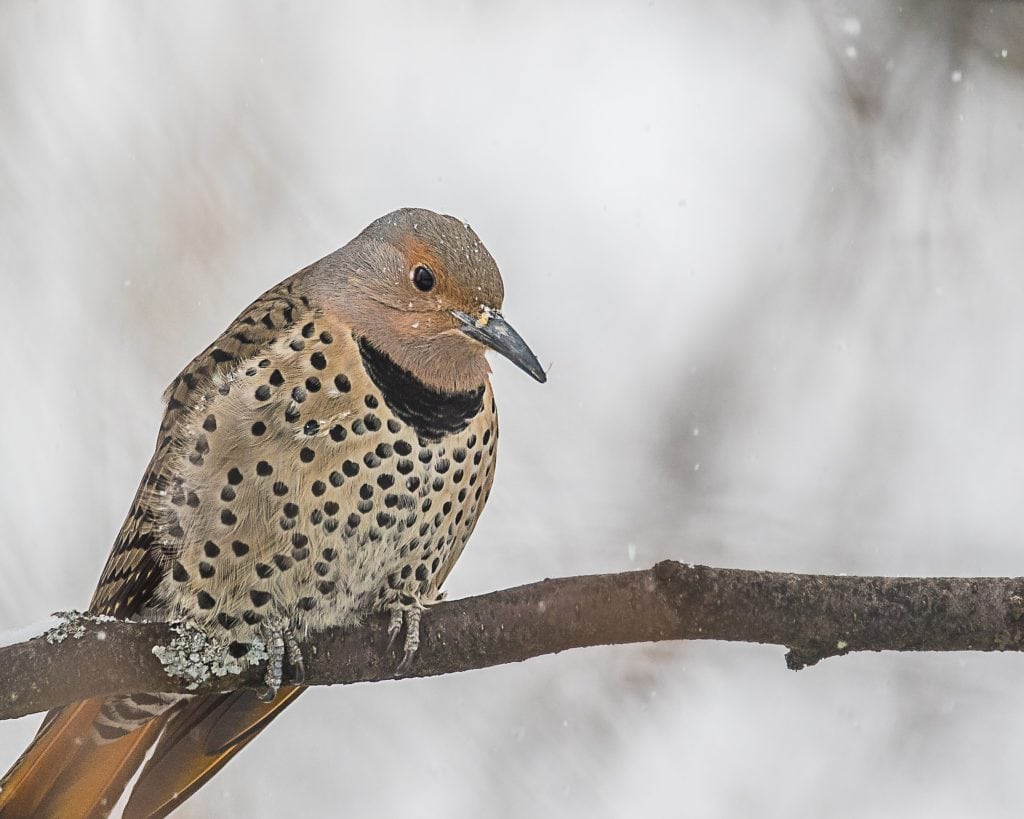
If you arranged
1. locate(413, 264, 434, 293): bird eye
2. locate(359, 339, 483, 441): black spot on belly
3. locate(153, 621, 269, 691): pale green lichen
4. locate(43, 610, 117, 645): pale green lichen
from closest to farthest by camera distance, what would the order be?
locate(43, 610, 117, 645): pale green lichen, locate(153, 621, 269, 691): pale green lichen, locate(359, 339, 483, 441): black spot on belly, locate(413, 264, 434, 293): bird eye

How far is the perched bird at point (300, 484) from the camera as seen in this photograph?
8.21ft

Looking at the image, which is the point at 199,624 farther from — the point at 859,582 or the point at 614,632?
the point at 859,582

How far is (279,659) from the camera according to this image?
99.3 inches

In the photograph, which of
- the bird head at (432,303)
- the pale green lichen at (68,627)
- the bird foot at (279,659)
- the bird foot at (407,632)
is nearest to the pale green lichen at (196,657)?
the bird foot at (279,659)

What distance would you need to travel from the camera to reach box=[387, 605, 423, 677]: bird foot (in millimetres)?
2436

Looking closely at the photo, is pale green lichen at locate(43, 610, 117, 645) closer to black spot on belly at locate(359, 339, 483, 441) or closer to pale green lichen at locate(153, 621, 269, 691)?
pale green lichen at locate(153, 621, 269, 691)

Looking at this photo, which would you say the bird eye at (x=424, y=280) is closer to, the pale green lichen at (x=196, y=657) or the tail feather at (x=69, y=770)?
the pale green lichen at (x=196, y=657)

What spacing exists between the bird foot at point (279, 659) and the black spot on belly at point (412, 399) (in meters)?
0.53

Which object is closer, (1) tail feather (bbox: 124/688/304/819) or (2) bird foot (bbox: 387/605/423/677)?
(2) bird foot (bbox: 387/605/423/677)

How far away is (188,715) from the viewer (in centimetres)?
284

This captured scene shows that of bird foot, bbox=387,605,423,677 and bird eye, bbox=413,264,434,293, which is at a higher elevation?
bird eye, bbox=413,264,434,293

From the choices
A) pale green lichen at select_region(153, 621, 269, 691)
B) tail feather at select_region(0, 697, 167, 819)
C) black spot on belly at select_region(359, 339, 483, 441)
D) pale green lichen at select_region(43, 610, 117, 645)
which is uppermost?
black spot on belly at select_region(359, 339, 483, 441)

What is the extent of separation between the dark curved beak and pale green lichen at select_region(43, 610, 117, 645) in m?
0.99

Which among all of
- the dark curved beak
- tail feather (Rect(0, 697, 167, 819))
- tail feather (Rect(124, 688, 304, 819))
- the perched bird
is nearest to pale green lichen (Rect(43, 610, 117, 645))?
the perched bird
